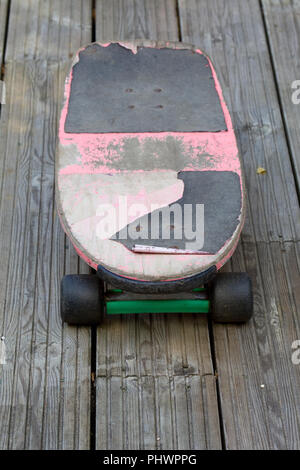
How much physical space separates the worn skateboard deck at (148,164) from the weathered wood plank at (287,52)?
0.56m

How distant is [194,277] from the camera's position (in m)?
2.02

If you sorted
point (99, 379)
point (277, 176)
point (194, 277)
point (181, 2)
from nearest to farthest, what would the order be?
point (194, 277)
point (99, 379)
point (277, 176)
point (181, 2)

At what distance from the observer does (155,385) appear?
2189mm

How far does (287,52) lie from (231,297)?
165cm

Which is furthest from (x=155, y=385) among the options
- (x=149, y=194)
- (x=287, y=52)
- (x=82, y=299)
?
(x=287, y=52)

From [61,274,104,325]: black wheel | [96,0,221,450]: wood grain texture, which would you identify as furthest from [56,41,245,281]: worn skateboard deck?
[96,0,221,450]: wood grain texture

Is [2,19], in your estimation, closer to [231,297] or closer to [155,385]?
[231,297]

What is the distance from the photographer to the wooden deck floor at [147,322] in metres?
2.11

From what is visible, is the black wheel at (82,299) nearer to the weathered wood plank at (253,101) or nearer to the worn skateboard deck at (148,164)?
the worn skateboard deck at (148,164)

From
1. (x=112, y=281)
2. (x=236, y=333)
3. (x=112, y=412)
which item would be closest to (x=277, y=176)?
(x=236, y=333)

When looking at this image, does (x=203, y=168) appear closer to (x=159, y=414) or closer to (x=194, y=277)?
(x=194, y=277)

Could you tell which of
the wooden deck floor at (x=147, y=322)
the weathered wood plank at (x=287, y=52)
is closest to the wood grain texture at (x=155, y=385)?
the wooden deck floor at (x=147, y=322)

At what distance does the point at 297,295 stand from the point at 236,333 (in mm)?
304

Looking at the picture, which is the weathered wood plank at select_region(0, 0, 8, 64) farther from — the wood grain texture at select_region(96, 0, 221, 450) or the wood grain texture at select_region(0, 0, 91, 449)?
the wood grain texture at select_region(96, 0, 221, 450)
